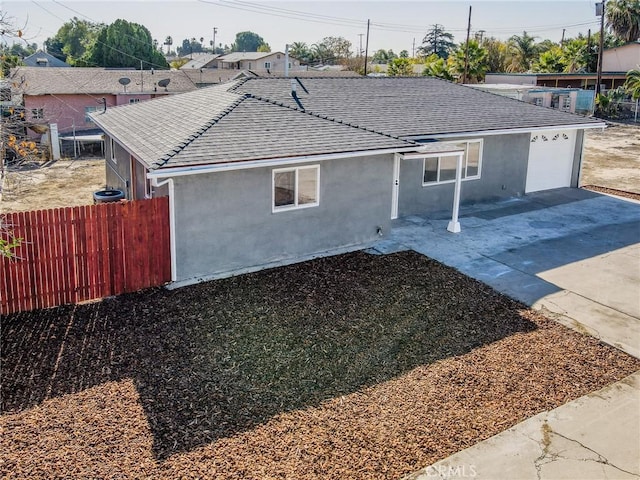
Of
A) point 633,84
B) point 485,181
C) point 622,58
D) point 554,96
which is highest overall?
point 622,58

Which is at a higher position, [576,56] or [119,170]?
[576,56]

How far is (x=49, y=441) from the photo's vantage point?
20.6 feet

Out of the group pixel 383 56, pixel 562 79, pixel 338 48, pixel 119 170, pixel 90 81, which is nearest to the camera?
pixel 119 170

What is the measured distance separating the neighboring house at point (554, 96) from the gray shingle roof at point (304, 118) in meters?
18.0

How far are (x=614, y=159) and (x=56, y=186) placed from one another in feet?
81.0

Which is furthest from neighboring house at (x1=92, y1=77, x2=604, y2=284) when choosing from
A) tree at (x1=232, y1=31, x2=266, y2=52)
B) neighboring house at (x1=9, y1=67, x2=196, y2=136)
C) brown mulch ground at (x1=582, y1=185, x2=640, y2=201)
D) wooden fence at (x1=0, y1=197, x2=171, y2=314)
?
tree at (x1=232, y1=31, x2=266, y2=52)

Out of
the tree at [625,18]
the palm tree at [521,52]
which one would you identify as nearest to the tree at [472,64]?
the tree at [625,18]

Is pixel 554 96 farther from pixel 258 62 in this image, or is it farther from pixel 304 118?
pixel 258 62

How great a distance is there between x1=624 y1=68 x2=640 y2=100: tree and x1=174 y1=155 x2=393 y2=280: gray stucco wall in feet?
119

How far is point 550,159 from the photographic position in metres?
19.0

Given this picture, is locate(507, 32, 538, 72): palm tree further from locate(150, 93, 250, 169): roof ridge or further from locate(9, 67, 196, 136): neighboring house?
locate(150, 93, 250, 169): roof ridge

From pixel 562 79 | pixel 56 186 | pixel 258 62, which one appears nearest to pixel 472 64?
pixel 562 79

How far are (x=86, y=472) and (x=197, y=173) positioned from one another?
19.1 feet

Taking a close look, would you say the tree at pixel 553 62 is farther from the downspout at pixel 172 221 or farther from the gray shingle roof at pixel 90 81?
the downspout at pixel 172 221
